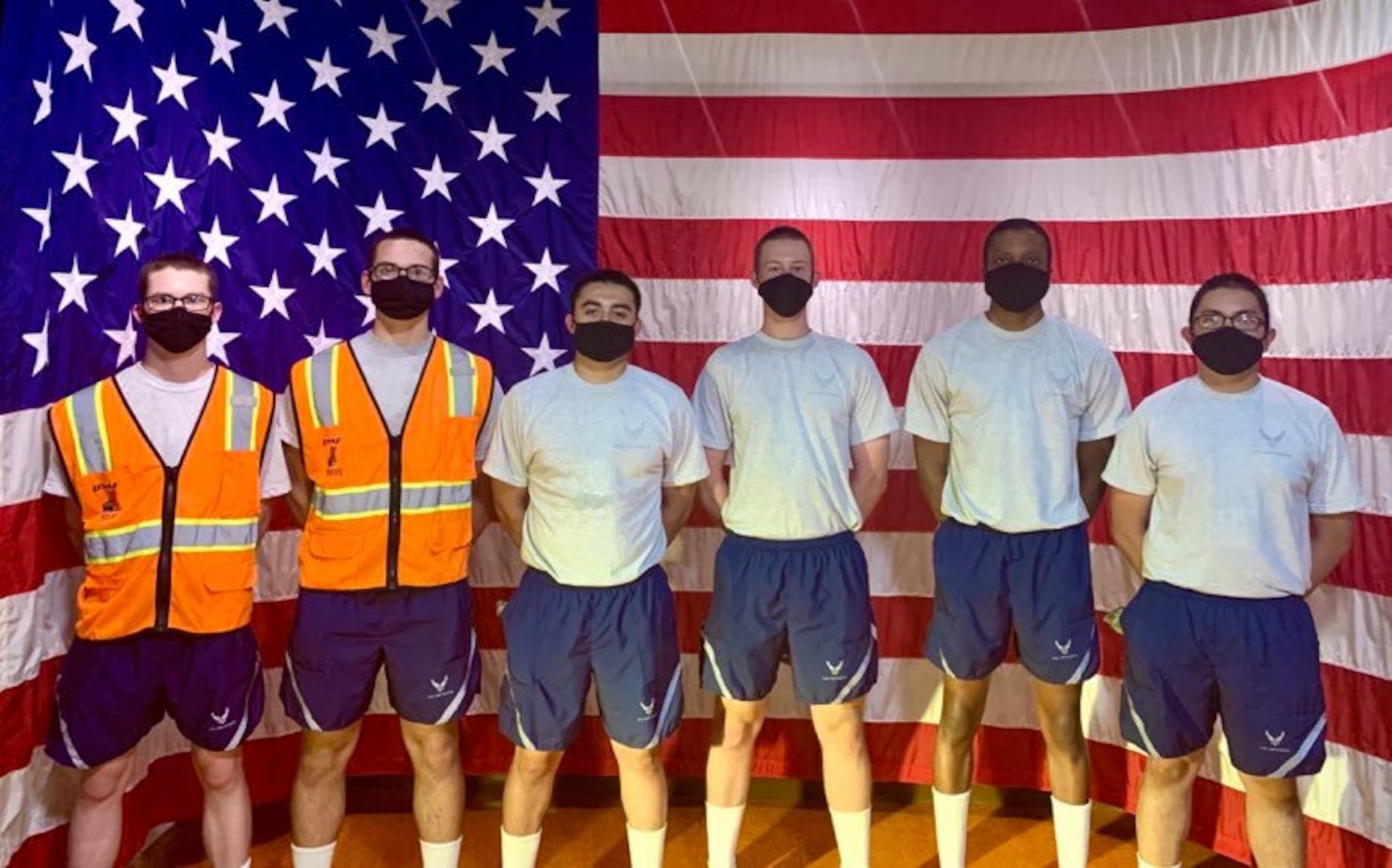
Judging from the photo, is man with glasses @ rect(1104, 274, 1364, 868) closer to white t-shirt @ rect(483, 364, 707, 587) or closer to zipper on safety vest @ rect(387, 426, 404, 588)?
white t-shirt @ rect(483, 364, 707, 587)

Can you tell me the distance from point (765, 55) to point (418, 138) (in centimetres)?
125

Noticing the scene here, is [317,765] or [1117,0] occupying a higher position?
[1117,0]

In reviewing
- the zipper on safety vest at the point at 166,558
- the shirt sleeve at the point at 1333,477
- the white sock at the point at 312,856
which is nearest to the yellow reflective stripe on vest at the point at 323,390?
the zipper on safety vest at the point at 166,558

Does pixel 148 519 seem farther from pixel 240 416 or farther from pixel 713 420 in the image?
pixel 713 420

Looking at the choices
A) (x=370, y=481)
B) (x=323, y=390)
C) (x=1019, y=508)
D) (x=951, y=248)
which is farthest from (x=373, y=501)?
(x=951, y=248)

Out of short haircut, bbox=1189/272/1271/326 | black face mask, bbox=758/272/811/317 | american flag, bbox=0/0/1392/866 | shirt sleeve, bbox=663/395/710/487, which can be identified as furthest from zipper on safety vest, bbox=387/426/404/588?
short haircut, bbox=1189/272/1271/326

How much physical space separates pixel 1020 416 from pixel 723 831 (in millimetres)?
1456

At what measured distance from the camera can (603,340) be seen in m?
2.46

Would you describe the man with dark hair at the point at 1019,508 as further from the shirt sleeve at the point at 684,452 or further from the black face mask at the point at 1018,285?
the shirt sleeve at the point at 684,452

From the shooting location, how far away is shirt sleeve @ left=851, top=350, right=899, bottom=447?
8.91ft

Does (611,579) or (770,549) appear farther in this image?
(770,549)

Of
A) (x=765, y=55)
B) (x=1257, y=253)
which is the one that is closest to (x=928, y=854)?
(x=1257, y=253)

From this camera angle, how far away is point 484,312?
3318mm

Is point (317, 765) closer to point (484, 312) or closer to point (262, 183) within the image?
point (484, 312)
